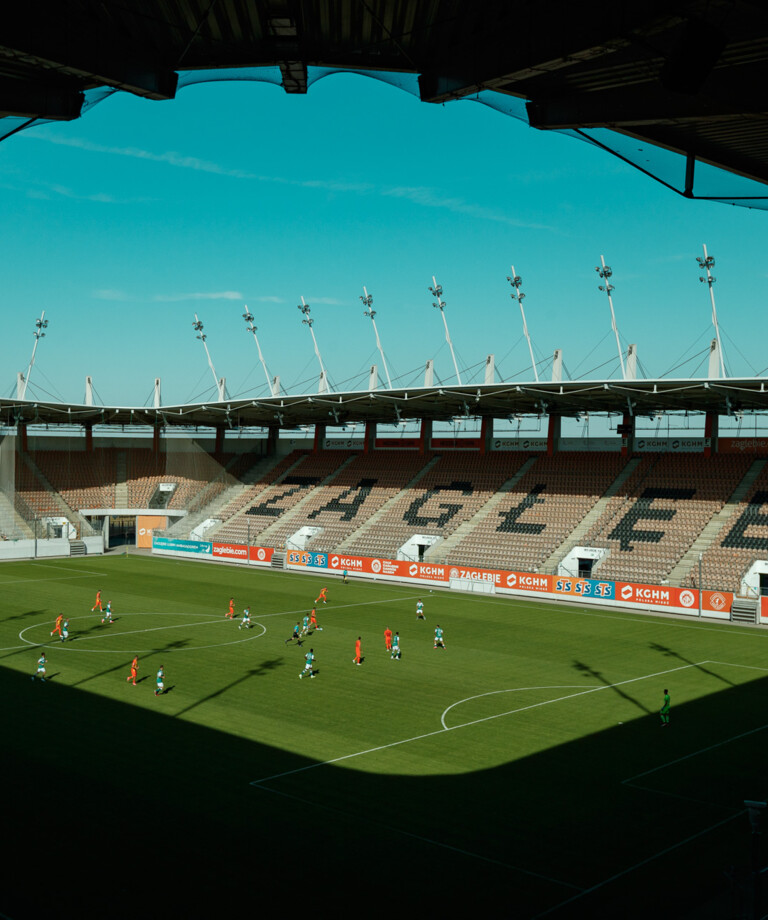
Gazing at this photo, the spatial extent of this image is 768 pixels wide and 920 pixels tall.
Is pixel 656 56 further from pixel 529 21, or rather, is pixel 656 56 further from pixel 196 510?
pixel 196 510

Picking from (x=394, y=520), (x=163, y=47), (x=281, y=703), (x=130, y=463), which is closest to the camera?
(x=163, y=47)

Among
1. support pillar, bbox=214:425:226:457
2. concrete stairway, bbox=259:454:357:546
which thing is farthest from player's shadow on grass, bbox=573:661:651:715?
support pillar, bbox=214:425:226:457

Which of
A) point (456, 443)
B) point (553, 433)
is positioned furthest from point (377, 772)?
point (456, 443)

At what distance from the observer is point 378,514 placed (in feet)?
222

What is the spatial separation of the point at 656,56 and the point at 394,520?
195 feet

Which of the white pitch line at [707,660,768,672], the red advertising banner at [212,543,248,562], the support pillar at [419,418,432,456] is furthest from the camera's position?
the support pillar at [419,418,432,456]

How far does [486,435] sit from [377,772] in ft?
168

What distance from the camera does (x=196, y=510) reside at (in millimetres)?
78188

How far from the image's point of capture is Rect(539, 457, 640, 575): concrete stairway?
55250mm

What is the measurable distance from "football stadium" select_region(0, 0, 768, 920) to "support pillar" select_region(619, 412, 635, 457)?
0.31m

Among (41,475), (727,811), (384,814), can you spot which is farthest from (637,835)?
(41,475)

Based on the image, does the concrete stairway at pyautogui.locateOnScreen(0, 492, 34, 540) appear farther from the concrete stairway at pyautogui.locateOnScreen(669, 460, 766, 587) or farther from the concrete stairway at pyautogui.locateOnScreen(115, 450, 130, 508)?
the concrete stairway at pyautogui.locateOnScreen(669, 460, 766, 587)

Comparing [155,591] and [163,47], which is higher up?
[163,47]

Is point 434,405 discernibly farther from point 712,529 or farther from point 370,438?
point 712,529
